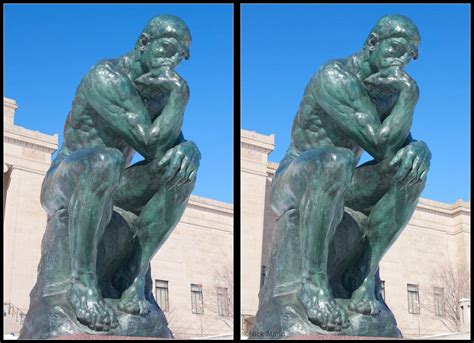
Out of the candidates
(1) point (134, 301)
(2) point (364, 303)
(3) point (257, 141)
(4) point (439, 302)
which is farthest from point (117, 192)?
(4) point (439, 302)

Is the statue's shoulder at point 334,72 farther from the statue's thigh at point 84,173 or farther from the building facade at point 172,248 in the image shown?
the building facade at point 172,248

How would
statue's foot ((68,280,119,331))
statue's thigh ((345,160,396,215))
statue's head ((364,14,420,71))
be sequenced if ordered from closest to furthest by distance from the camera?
statue's foot ((68,280,119,331)), statue's thigh ((345,160,396,215)), statue's head ((364,14,420,71))

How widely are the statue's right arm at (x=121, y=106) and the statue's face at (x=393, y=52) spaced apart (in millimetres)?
1607

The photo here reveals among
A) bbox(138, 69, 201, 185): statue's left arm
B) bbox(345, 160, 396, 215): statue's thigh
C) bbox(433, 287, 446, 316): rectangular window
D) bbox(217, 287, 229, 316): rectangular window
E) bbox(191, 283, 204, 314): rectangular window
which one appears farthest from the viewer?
bbox(433, 287, 446, 316): rectangular window

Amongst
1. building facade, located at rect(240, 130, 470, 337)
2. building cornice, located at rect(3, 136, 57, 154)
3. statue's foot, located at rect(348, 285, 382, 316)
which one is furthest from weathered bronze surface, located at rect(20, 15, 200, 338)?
building facade, located at rect(240, 130, 470, 337)

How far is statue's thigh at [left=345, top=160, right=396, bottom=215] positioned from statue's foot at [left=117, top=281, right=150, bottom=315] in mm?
1517

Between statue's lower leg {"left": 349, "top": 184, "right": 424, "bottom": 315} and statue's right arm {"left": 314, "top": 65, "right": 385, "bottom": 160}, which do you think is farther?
statue's lower leg {"left": 349, "top": 184, "right": 424, "bottom": 315}

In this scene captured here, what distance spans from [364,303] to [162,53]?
2.14m

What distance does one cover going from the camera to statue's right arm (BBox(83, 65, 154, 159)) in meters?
6.54

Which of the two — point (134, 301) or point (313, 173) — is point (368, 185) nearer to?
point (313, 173)

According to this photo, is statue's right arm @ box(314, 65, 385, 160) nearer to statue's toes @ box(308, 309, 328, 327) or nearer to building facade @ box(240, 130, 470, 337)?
statue's toes @ box(308, 309, 328, 327)

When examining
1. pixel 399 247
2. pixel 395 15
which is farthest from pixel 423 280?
pixel 395 15

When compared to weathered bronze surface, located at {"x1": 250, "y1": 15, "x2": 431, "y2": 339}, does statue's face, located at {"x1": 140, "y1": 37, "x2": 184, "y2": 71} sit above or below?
above

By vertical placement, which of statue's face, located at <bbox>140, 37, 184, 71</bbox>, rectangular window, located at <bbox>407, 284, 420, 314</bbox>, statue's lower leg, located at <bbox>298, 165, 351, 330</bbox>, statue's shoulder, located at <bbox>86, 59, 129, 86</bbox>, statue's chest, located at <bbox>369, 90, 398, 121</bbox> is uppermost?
rectangular window, located at <bbox>407, 284, 420, 314</bbox>
